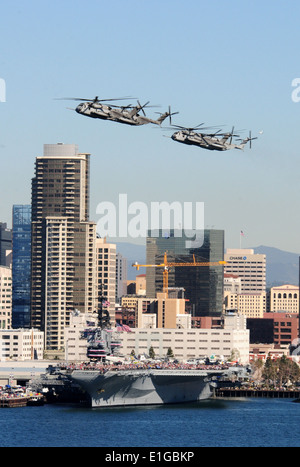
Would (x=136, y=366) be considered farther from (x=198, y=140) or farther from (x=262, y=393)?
(x=198, y=140)

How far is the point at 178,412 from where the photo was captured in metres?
124

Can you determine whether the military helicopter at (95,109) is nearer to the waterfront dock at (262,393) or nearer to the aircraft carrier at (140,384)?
the aircraft carrier at (140,384)

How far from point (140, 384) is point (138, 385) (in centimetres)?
34

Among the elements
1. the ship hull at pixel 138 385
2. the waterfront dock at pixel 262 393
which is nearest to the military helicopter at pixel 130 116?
the ship hull at pixel 138 385

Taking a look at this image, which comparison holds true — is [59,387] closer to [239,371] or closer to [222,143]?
[239,371]

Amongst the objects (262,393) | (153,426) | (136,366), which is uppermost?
(136,366)

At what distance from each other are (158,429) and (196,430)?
126 inches

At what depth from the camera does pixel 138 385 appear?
13188cm

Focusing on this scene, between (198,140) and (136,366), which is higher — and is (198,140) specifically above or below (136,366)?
above

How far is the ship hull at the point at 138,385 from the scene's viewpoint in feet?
419

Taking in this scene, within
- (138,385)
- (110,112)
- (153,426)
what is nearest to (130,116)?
(110,112)

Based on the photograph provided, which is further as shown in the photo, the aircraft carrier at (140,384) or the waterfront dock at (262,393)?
the waterfront dock at (262,393)

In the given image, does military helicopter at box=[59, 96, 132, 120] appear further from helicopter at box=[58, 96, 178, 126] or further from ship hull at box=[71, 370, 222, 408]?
ship hull at box=[71, 370, 222, 408]

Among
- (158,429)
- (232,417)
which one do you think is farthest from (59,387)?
(158,429)
